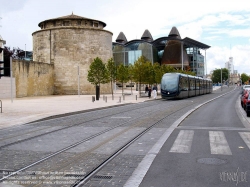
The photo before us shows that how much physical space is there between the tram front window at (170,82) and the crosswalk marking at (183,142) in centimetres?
2319

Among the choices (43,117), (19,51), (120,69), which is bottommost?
(43,117)

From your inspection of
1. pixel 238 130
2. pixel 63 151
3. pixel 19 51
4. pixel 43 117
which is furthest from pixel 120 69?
pixel 19 51

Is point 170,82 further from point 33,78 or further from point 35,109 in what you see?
point 33,78

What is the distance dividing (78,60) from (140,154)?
4768 centimetres

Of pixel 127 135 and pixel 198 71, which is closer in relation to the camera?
pixel 127 135

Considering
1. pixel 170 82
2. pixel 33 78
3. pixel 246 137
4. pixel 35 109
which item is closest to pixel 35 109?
pixel 35 109

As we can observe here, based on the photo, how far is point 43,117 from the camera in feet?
50.3

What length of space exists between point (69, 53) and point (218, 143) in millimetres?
47105

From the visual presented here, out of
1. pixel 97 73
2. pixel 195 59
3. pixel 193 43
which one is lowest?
pixel 97 73

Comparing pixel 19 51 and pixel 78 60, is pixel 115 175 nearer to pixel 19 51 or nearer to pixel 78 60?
pixel 78 60

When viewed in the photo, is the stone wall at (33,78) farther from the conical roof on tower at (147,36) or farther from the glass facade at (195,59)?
the conical roof on tower at (147,36)

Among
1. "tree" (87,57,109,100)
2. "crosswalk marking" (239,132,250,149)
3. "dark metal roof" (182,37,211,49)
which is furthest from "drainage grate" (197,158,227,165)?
"dark metal roof" (182,37,211,49)

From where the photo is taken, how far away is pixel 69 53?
53.1m

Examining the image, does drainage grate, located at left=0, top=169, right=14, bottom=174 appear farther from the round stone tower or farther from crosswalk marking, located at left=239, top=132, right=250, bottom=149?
the round stone tower
